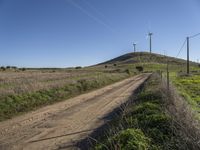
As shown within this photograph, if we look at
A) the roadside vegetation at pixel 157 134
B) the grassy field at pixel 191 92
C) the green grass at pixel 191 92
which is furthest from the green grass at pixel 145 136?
the green grass at pixel 191 92

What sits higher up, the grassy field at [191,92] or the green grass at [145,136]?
the green grass at [145,136]

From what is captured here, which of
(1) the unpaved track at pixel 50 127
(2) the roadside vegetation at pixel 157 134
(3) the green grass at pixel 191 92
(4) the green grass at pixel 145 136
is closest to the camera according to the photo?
(2) the roadside vegetation at pixel 157 134

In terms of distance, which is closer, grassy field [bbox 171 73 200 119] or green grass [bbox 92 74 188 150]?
green grass [bbox 92 74 188 150]

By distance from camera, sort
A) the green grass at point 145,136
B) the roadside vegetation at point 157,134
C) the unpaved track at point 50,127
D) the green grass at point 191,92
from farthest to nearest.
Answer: the green grass at point 191,92
the unpaved track at point 50,127
the green grass at point 145,136
the roadside vegetation at point 157,134

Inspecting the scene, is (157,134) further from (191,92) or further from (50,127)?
(191,92)

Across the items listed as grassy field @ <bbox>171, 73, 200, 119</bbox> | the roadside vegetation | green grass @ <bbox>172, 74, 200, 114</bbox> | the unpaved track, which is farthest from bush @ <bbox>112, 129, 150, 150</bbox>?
green grass @ <bbox>172, 74, 200, 114</bbox>

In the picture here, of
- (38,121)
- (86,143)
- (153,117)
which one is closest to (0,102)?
(38,121)

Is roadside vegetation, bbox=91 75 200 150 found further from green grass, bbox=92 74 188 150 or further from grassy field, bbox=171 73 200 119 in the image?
grassy field, bbox=171 73 200 119

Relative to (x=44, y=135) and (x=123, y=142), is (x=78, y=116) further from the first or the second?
(x=123, y=142)

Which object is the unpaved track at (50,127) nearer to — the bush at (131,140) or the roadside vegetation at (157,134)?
the roadside vegetation at (157,134)

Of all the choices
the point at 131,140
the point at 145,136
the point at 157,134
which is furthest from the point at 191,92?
the point at 131,140

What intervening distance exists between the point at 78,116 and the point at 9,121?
3110 millimetres

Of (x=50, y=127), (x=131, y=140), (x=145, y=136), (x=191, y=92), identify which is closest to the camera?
(x=131, y=140)

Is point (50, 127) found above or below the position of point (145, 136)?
below
